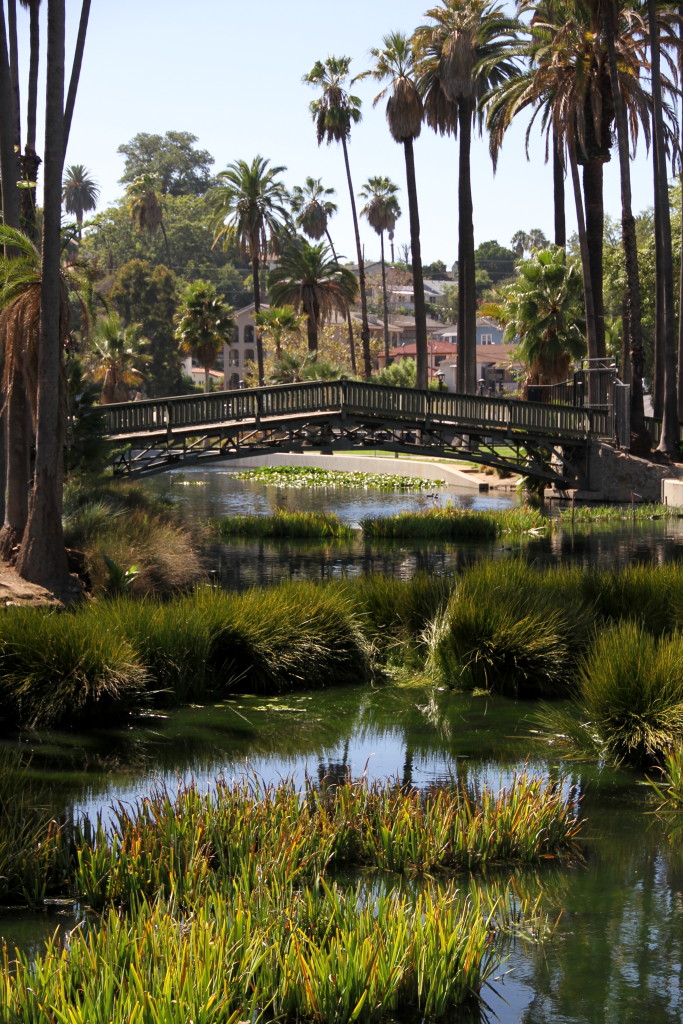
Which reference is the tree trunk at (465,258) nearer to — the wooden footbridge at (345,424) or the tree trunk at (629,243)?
the tree trunk at (629,243)

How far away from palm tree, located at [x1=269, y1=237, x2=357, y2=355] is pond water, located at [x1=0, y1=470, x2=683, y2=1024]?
53.5 metres

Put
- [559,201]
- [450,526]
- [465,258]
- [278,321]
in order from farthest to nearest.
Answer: [278,321] → [465,258] → [559,201] → [450,526]

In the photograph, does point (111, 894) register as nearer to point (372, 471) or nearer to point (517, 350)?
point (517, 350)

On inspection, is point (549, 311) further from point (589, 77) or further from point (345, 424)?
point (345, 424)

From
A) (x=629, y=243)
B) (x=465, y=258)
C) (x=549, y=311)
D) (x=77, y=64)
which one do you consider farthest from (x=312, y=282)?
(x=77, y=64)

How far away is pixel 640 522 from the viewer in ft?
104

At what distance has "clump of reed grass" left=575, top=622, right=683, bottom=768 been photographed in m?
10.2

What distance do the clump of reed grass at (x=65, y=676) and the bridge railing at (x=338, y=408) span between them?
51.2 feet

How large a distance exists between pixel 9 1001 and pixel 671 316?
1477 inches

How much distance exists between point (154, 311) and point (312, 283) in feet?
73.1

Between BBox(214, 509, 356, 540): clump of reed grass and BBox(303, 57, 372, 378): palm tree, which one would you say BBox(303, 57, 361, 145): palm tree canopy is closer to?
BBox(303, 57, 372, 378): palm tree

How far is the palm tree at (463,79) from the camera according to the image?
47781 mm

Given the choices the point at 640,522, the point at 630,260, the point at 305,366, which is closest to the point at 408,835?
the point at 640,522

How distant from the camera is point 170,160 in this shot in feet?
475
